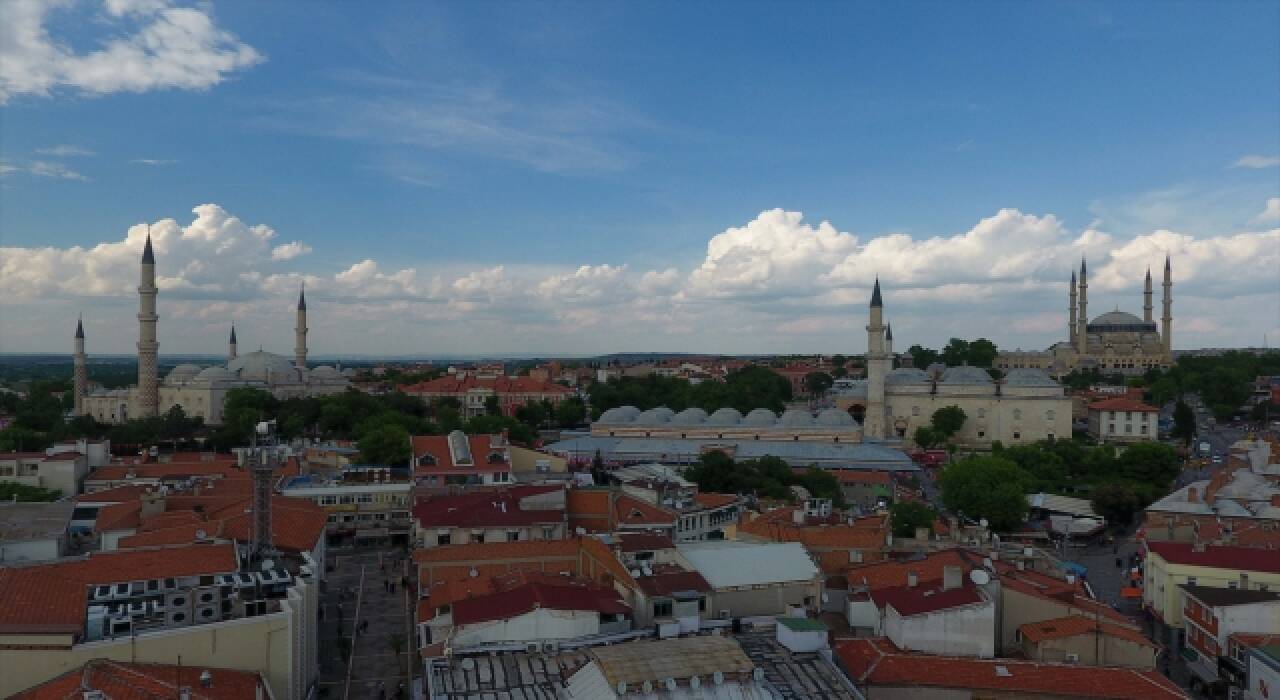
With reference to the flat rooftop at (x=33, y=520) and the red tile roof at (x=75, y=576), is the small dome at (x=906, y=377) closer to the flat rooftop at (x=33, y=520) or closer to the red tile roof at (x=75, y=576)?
the flat rooftop at (x=33, y=520)

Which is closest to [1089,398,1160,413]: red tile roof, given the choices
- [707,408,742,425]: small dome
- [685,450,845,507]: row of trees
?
[707,408,742,425]: small dome

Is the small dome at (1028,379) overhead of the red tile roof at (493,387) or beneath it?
→ overhead

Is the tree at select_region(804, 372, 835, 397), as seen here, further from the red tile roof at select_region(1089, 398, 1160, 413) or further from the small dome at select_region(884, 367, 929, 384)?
the red tile roof at select_region(1089, 398, 1160, 413)

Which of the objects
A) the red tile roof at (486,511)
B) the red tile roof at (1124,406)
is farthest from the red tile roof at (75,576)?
the red tile roof at (1124,406)

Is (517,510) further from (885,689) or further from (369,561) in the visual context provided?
(885,689)

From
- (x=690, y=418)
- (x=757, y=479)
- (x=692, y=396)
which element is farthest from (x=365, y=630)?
(x=692, y=396)
